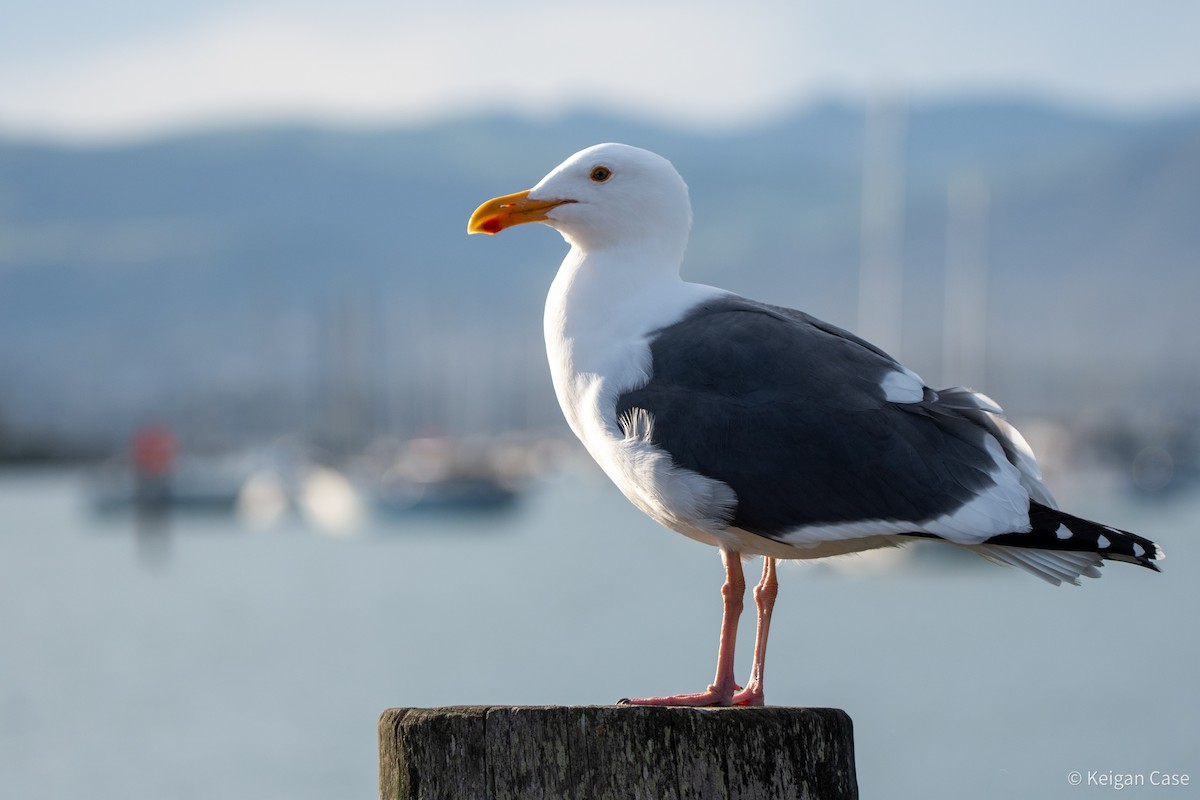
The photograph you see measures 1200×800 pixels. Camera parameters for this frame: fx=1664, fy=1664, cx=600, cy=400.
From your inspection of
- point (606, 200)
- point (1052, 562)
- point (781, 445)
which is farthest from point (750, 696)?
point (606, 200)

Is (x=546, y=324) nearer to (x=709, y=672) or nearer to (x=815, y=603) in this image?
(x=709, y=672)

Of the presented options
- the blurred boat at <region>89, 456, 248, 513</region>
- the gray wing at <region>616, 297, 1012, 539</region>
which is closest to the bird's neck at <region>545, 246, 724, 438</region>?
the gray wing at <region>616, 297, 1012, 539</region>

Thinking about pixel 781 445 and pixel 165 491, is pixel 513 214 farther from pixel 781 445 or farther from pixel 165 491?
pixel 165 491

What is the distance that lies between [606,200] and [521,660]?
22272 millimetres

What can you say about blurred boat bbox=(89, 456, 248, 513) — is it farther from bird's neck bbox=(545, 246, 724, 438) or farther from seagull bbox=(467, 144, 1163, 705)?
seagull bbox=(467, 144, 1163, 705)

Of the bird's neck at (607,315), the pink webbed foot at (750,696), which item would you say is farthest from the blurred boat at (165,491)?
the pink webbed foot at (750,696)

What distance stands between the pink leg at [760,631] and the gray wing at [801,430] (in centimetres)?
51

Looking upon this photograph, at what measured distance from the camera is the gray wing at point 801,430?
15.0 feet

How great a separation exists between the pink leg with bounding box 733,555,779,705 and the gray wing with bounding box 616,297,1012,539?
1.67ft

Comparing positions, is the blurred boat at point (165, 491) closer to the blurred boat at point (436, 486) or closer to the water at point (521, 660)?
the water at point (521, 660)

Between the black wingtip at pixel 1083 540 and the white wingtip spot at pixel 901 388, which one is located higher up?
the white wingtip spot at pixel 901 388

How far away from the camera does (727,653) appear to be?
4770 millimetres

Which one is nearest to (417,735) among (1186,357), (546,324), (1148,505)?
(546,324)

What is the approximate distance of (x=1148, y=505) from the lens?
196 feet
